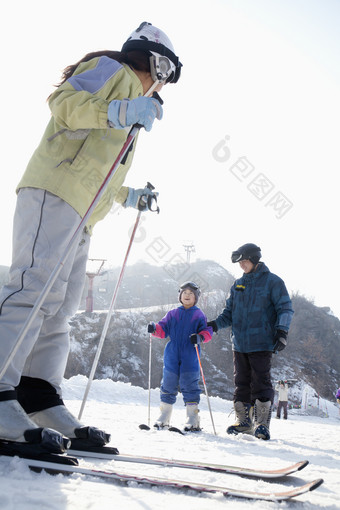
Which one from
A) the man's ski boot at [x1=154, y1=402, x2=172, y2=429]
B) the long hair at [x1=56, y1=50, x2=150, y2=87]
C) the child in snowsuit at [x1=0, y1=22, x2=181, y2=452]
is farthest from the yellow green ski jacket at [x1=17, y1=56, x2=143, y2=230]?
the man's ski boot at [x1=154, y1=402, x2=172, y2=429]

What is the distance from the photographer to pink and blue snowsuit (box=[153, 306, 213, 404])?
4.05 m

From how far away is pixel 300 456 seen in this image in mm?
2510

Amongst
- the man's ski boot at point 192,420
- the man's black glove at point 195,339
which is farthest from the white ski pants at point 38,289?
the man's ski boot at point 192,420

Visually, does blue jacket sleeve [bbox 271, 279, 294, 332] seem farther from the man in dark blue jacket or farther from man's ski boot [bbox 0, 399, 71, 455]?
man's ski boot [bbox 0, 399, 71, 455]

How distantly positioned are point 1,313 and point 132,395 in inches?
336

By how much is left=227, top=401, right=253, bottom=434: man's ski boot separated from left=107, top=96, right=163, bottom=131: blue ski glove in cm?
306

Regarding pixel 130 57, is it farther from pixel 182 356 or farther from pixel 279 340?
pixel 182 356

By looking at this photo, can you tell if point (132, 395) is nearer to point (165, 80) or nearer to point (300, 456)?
point (300, 456)

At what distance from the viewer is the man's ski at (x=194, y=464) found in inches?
55.3

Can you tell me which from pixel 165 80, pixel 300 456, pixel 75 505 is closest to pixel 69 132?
pixel 165 80

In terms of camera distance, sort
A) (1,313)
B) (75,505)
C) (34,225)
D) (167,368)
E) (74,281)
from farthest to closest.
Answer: (167,368)
(74,281)
(34,225)
(1,313)
(75,505)

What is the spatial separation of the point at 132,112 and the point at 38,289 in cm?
94

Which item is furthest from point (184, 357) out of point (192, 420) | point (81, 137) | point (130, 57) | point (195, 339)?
point (130, 57)

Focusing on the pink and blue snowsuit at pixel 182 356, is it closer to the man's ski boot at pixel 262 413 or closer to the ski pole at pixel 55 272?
the man's ski boot at pixel 262 413
